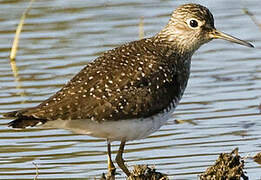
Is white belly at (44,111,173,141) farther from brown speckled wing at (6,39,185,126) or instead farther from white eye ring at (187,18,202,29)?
A: white eye ring at (187,18,202,29)

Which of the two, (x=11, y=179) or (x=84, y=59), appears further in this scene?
(x=84, y=59)

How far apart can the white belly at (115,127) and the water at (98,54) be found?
0.64 metres

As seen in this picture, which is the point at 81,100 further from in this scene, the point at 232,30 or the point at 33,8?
→ the point at 33,8

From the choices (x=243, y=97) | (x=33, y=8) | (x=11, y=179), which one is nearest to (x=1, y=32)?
(x=33, y=8)

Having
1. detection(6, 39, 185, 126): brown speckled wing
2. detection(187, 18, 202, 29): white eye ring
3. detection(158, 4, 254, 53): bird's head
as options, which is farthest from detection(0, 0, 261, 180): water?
detection(187, 18, 202, 29): white eye ring

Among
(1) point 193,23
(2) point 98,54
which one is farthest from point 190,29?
(2) point 98,54

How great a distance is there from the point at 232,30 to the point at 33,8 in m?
4.10

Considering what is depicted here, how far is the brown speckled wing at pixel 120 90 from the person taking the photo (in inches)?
420

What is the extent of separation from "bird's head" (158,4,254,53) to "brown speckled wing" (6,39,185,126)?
1.25ft

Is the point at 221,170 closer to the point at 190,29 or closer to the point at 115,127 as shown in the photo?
the point at 115,127

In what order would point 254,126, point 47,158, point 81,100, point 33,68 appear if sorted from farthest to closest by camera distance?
point 33,68 → point 254,126 → point 47,158 → point 81,100

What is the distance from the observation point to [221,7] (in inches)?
727

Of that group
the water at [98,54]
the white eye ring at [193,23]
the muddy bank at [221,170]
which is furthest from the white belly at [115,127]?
the white eye ring at [193,23]

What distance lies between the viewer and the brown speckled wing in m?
10.7
